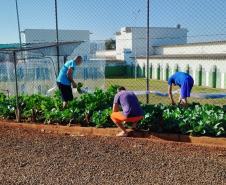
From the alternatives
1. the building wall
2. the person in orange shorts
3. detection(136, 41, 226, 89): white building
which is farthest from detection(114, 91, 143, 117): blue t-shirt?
the building wall

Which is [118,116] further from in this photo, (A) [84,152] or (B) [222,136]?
(B) [222,136]

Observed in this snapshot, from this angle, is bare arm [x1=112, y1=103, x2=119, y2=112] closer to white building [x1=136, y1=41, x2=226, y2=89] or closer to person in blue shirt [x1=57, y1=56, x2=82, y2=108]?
person in blue shirt [x1=57, y1=56, x2=82, y2=108]

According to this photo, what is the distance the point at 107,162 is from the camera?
5.46m

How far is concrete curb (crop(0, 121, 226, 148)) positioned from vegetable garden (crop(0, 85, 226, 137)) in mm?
137

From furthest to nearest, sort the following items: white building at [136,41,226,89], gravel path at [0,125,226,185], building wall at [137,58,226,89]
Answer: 1. white building at [136,41,226,89]
2. building wall at [137,58,226,89]
3. gravel path at [0,125,226,185]

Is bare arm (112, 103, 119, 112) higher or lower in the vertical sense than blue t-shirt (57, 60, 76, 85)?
lower

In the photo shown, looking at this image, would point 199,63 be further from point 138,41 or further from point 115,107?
point 115,107

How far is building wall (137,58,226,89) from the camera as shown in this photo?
27.2 metres

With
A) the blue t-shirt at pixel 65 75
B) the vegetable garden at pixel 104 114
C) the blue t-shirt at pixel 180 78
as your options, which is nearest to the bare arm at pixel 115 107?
the vegetable garden at pixel 104 114

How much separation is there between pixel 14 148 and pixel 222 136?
3.58 metres

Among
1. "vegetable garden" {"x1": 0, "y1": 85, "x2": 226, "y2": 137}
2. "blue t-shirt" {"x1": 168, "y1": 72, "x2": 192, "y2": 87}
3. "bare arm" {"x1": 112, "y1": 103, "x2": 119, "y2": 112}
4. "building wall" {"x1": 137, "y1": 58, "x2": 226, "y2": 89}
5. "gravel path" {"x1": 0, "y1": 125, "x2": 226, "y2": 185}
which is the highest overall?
"blue t-shirt" {"x1": 168, "y1": 72, "x2": 192, "y2": 87}

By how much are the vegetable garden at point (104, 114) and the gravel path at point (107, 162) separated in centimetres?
44

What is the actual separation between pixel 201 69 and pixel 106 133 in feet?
77.2

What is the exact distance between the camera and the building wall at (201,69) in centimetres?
2717
